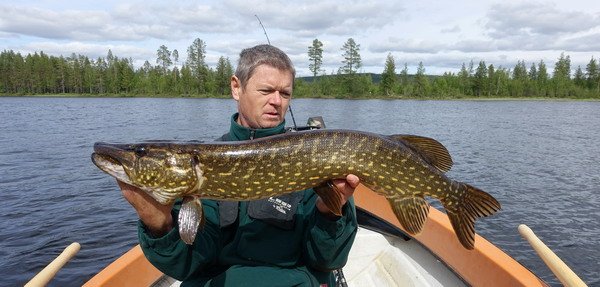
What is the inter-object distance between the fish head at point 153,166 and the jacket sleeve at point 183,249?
0.74 ft

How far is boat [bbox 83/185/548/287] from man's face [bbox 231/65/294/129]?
1646 millimetres

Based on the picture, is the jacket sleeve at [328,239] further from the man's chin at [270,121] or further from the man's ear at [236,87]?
the man's ear at [236,87]

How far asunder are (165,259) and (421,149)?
1.68 meters

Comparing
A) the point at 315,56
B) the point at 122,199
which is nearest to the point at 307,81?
the point at 315,56

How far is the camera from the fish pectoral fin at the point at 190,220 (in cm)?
228

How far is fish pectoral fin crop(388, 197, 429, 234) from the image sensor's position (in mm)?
2791

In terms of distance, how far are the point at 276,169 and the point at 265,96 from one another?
2.07ft

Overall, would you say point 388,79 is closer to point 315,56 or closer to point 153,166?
point 315,56

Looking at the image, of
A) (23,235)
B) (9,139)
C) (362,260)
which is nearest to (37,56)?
(9,139)

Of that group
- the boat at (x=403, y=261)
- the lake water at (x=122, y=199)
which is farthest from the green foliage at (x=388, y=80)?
the boat at (x=403, y=261)

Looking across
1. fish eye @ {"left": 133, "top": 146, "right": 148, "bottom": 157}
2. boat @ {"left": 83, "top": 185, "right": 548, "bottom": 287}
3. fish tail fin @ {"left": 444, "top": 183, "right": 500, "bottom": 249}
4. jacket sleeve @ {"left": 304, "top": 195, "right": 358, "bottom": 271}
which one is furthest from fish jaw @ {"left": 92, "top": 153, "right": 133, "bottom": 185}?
fish tail fin @ {"left": 444, "top": 183, "right": 500, "bottom": 249}

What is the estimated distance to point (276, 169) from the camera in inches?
101

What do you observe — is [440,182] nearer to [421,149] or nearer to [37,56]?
[421,149]

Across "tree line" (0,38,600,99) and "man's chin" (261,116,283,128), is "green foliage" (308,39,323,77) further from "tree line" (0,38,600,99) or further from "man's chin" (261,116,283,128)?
"man's chin" (261,116,283,128)
